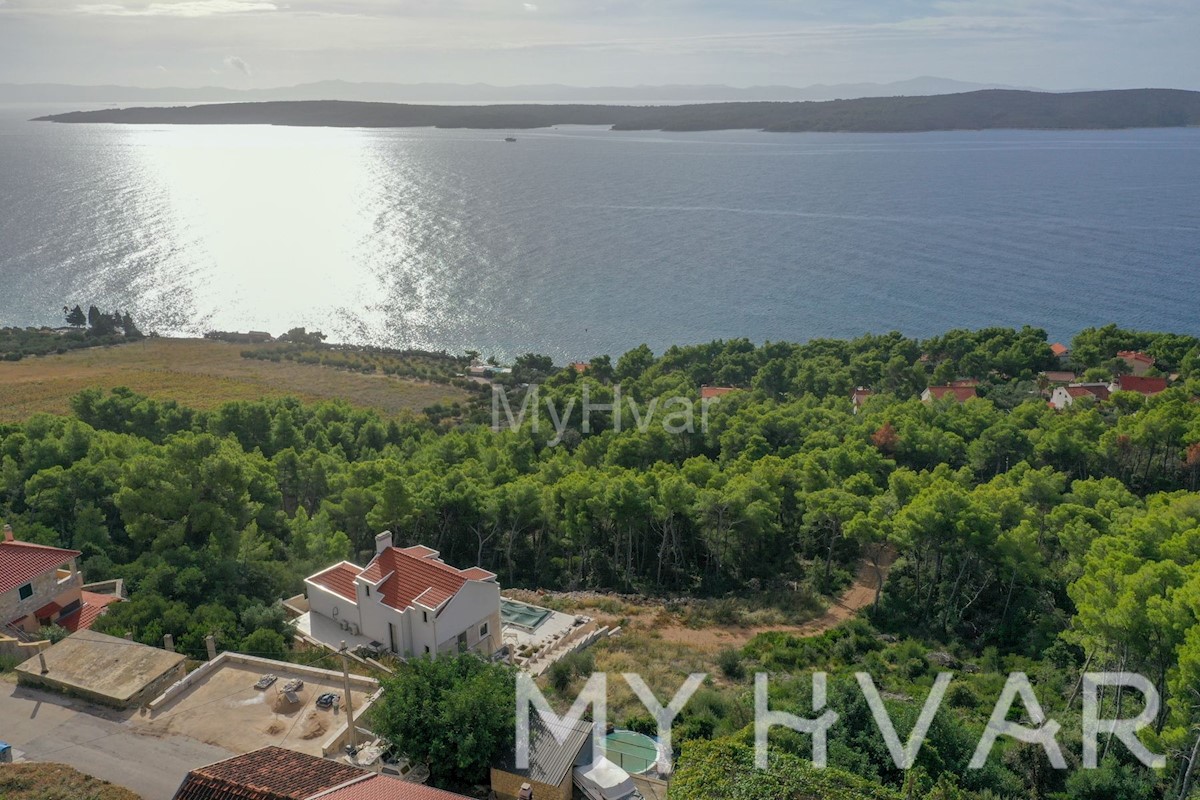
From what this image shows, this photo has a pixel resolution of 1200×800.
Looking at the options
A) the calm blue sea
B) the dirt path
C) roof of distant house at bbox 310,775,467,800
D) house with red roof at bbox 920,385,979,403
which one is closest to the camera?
roof of distant house at bbox 310,775,467,800

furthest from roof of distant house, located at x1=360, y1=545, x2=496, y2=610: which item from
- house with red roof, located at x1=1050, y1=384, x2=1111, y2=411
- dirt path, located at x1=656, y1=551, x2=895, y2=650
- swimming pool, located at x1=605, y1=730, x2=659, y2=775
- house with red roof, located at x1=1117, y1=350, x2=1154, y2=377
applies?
house with red roof, located at x1=1117, y1=350, x2=1154, y2=377

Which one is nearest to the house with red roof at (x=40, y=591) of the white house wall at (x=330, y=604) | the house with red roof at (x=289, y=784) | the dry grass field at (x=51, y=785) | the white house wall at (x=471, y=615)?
the white house wall at (x=330, y=604)

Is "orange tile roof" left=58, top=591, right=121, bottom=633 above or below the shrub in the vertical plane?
above

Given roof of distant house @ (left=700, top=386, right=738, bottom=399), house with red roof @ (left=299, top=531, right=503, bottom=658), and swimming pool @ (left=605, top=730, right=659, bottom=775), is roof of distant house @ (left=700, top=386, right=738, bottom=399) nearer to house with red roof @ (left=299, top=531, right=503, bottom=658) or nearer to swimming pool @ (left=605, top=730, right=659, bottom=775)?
house with red roof @ (left=299, top=531, right=503, bottom=658)

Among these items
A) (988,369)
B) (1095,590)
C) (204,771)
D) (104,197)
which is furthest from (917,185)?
(204,771)

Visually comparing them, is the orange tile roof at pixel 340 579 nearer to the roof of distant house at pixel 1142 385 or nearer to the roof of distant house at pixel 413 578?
the roof of distant house at pixel 413 578

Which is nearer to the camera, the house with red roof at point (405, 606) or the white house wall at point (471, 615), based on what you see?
the white house wall at point (471, 615)

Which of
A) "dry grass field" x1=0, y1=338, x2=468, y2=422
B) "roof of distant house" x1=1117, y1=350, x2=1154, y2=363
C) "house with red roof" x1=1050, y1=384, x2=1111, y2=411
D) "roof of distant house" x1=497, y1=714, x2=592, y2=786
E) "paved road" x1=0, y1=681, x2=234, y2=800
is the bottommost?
"dry grass field" x1=0, y1=338, x2=468, y2=422

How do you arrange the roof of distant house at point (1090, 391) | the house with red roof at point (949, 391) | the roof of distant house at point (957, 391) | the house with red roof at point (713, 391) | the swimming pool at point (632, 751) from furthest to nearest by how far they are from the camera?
the house with red roof at point (713, 391) < the roof of distant house at point (957, 391) < the house with red roof at point (949, 391) < the roof of distant house at point (1090, 391) < the swimming pool at point (632, 751)
